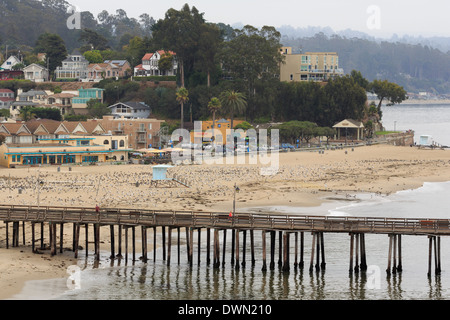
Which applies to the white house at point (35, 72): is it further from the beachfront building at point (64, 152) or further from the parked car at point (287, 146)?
the parked car at point (287, 146)

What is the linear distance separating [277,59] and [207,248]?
304 feet

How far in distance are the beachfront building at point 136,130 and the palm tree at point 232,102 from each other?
41.9 feet

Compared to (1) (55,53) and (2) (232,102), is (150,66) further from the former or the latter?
(2) (232,102)

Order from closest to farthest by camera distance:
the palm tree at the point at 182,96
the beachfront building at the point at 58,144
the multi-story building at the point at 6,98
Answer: the beachfront building at the point at 58,144, the palm tree at the point at 182,96, the multi-story building at the point at 6,98

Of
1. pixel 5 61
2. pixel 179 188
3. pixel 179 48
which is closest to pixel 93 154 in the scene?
pixel 179 188

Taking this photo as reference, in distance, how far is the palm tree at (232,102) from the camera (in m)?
126

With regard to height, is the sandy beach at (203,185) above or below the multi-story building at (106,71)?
below

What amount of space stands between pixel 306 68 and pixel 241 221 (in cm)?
10704

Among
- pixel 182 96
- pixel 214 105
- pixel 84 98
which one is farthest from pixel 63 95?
pixel 214 105

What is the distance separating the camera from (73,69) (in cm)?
17050

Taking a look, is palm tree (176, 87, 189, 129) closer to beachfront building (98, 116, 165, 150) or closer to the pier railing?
beachfront building (98, 116, 165, 150)

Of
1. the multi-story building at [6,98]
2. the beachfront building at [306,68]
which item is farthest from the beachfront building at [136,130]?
the beachfront building at [306,68]

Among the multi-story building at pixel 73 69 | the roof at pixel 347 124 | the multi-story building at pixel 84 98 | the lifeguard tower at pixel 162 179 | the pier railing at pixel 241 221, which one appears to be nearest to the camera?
the pier railing at pixel 241 221

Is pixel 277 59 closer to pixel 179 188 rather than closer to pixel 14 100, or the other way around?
pixel 14 100
